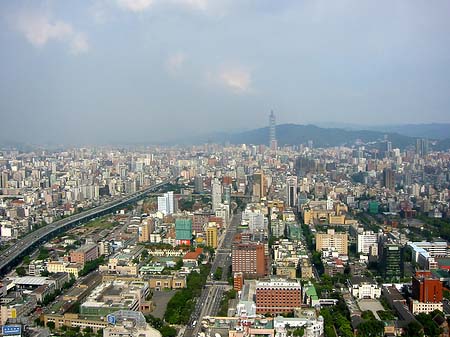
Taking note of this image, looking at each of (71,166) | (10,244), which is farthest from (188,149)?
(10,244)

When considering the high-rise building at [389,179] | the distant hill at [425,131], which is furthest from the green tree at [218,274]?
the high-rise building at [389,179]

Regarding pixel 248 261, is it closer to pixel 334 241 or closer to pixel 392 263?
pixel 392 263

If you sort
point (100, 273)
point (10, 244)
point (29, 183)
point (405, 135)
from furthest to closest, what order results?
point (405, 135) < point (29, 183) < point (10, 244) < point (100, 273)

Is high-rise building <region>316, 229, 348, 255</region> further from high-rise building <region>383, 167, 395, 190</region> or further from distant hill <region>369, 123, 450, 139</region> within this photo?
high-rise building <region>383, 167, 395, 190</region>

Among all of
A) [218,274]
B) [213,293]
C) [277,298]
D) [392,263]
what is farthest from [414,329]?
[218,274]

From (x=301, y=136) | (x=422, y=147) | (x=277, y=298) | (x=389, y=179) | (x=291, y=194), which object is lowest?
(x=277, y=298)

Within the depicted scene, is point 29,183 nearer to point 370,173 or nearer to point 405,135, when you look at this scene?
point 370,173
